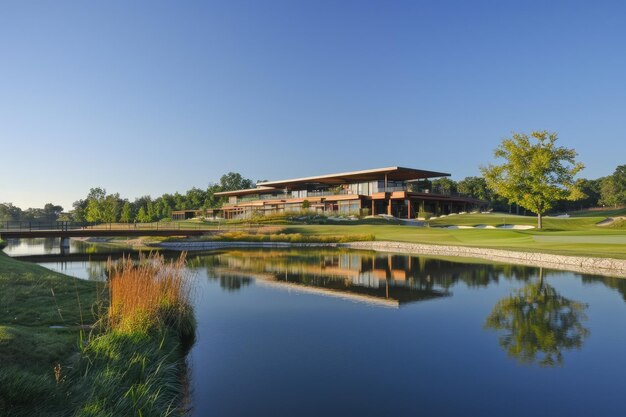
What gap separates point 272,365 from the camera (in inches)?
262

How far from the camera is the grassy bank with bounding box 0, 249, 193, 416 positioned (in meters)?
3.66

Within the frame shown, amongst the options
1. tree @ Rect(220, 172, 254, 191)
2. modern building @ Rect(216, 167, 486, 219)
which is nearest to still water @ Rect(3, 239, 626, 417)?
modern building @ Rect(216, 167, 486, 219)

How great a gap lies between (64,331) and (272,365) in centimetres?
324

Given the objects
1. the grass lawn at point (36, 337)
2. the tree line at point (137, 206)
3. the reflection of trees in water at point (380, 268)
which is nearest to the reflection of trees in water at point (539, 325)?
the reflection of trees in water at point (380, 268)

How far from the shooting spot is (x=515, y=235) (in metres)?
28.5

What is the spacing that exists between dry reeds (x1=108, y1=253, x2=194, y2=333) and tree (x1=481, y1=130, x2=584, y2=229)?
115ft

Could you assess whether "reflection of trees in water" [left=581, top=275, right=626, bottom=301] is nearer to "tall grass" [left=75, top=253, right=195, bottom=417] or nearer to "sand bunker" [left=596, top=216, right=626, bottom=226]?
"tall grass" [left=75, top=253, right=195, bottom=417]

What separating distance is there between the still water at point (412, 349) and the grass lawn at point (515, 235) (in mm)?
6776

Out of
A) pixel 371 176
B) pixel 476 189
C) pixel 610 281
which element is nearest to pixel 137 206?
pixel 371 176

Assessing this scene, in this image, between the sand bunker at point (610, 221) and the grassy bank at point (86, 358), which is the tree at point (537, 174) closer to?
the sand bunker at point (610, 221)

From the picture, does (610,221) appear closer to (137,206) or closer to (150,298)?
(150,298)

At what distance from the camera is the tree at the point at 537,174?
1415 inches

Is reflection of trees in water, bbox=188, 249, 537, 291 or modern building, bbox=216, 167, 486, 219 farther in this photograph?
modern building, bbox=216, 167, 486, 219

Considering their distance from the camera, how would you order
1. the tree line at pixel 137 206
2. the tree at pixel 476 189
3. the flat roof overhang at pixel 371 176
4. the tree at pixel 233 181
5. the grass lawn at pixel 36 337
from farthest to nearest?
the tree at pixel 233 181
the tree at pixel 476 189
the tree line at pixel 137 206
the flat roof overhang at pixel 371 176
the grass lawn at pixel 36 337
